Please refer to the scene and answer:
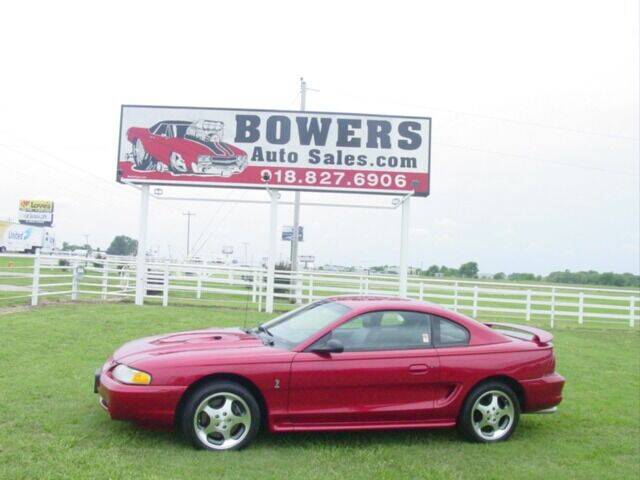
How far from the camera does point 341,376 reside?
573 centimetres

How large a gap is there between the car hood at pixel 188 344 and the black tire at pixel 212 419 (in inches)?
13.3

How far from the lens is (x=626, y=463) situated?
5.83 meters

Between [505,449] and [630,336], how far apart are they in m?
13.3

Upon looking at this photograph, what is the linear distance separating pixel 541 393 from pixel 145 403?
372cm

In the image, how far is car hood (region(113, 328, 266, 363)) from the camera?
5762mm

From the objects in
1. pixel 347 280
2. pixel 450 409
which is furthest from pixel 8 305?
pixel 450 409

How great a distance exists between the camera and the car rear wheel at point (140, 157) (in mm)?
16906

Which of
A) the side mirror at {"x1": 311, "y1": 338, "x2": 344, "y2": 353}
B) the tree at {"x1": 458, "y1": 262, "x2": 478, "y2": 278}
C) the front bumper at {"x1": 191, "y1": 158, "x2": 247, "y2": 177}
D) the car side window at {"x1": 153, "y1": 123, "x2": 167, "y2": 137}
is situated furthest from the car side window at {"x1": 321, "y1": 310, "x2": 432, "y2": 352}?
the tree at {"x1": 458, "y1": 262, "x2": 478, "y2": 278}

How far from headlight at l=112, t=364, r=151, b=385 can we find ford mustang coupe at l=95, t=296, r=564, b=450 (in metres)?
0.01

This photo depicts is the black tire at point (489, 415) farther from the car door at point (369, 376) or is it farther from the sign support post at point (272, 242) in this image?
the sign support post at point (272, 242)

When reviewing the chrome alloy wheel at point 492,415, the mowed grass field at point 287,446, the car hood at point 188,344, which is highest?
the car hood at point 188,344

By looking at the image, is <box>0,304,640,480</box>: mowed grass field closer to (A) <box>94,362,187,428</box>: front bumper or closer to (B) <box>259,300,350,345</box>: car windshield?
(A) <box>94,362,187,428</box>: front bumper

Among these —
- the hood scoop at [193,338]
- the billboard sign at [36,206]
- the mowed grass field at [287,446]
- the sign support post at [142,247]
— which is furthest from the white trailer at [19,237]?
the hood scoop at [193,338]

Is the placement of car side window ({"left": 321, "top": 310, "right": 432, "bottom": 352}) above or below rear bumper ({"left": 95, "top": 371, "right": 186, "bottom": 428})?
above
